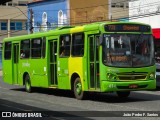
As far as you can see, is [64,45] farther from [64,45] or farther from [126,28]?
[126,28]

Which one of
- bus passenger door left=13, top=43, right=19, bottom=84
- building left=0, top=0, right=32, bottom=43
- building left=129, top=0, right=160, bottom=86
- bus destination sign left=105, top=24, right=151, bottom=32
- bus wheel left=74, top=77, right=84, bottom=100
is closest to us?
bus destination sign left=105, top=24, right=151, bottom=32

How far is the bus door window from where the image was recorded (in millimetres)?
19331

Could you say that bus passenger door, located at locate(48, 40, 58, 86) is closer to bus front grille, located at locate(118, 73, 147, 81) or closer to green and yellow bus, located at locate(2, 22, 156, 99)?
green and yellow bus, located at locate(2, 22, 156, 99)

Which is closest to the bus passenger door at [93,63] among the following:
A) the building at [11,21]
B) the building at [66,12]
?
the building at [66,12]

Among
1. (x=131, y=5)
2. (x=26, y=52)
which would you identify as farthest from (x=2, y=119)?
(x=131, y=5)

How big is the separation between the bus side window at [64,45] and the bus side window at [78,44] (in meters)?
0.43

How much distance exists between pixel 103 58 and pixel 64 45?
10.4 feet

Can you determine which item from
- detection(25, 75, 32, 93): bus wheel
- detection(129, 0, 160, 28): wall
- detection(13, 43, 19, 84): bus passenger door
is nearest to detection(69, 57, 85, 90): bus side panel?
detection(25, 75, 32, 93): bus wheel

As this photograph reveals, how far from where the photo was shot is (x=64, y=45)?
19609 millimetres

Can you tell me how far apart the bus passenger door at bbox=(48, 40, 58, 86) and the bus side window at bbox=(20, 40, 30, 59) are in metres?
2.59

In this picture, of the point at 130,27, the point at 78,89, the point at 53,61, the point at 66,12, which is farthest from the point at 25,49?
the point at 66,12

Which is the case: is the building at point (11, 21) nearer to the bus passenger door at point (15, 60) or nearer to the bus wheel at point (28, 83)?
the bus passenger door at point (15, 60)

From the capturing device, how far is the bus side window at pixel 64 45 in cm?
1933

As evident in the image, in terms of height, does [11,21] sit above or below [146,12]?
above
